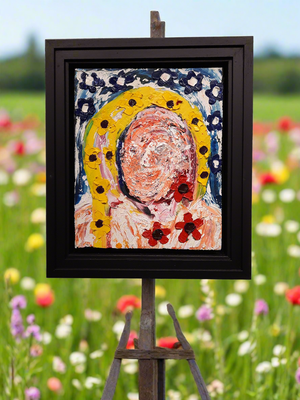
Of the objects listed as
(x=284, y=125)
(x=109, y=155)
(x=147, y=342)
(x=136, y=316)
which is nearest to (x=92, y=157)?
(x=109, y=155)

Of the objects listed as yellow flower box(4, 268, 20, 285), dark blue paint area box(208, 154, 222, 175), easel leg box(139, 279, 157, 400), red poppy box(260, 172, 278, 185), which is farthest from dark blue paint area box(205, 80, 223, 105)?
red poppy box(260, 172, 278, 185)

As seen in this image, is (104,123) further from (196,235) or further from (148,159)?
(196,235)

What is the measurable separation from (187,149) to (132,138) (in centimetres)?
11

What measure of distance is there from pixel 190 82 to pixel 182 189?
0.20 m

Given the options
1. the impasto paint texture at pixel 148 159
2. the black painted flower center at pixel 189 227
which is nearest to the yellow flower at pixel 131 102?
the impasto paint texture at pixel 148 159

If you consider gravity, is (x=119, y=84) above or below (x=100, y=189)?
above

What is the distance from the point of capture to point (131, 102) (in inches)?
35.2

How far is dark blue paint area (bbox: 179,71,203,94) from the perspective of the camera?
34.8 inches

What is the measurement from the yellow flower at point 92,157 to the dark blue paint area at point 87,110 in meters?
0.06

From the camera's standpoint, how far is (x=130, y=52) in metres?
0.87

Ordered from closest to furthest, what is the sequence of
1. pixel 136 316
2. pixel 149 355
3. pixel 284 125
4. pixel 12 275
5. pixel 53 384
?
pixel 149 355
pixel 53 384
pixel 12 275
pixel 136 316
pixel 284 125

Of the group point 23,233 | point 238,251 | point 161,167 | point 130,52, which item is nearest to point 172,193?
point 161,167

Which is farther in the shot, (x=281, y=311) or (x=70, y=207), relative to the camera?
(x=281, y=311)

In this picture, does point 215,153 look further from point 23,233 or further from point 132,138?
point 23,233
